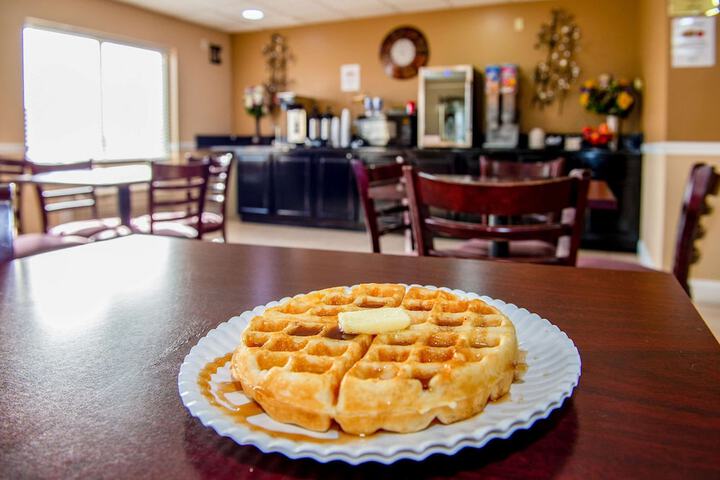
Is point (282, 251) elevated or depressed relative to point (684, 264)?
elevated

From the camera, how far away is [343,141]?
719 centimetres

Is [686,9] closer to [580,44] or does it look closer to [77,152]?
[580,44]

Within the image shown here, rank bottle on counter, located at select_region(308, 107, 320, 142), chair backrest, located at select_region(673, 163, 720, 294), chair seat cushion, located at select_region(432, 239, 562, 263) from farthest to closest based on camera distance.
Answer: bottle on counter, located at select_region(308, 107, 320, 142)
chair seat cushion, located at select_region(432, 239, 562, 263)
chair backrest, located at select_region(673, 163, 720, 294)

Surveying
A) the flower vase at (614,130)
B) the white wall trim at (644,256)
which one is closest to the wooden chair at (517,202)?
the white wall trim at (644,256)

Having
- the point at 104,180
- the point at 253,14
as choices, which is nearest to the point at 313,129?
the point at 253,14

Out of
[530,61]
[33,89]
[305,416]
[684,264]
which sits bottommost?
[684,264]

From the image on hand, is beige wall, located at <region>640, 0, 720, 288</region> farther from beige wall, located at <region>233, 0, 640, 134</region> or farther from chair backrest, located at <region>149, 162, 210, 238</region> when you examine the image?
chair backrest, located at <region>149, 162, 210, 238</region>

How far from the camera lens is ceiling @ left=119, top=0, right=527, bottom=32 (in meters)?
6.52

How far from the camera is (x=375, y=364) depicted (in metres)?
0.45

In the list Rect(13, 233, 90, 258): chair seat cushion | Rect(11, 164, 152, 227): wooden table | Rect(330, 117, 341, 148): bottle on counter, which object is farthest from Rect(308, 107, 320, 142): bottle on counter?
Rect(13, 233, 90, 258): chair seat cushion

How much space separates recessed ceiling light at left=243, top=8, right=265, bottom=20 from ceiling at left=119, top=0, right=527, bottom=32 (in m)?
0.07

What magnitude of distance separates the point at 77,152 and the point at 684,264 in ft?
19.5

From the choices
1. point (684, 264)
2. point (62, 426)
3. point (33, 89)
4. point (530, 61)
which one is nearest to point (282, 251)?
point (62, 426)

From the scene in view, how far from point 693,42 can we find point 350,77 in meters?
4.38
